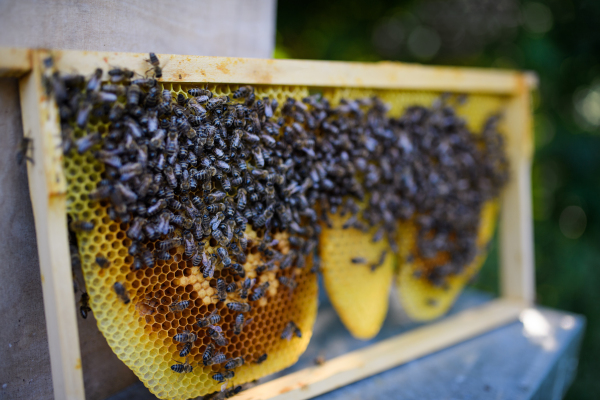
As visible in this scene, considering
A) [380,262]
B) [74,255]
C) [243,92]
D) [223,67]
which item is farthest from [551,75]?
[74,255]

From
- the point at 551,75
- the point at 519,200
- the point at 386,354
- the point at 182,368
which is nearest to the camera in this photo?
the point at 182,368

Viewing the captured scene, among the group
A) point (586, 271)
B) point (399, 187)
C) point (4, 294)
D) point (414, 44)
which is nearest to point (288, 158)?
point (399, 187)

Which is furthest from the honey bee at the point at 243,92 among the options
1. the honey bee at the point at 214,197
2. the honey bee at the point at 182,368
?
the honey bee at the point at 182,368

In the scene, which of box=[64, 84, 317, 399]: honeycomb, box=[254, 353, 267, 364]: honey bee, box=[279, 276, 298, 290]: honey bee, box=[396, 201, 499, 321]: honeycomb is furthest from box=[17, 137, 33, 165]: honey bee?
box=[396, 201, 499, 321]: honeycomb

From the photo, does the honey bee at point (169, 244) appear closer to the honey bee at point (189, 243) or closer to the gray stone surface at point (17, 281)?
the honey bee at point (189, 243)

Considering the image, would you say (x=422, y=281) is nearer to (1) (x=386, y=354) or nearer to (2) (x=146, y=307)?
(1) (x=386, y=354)

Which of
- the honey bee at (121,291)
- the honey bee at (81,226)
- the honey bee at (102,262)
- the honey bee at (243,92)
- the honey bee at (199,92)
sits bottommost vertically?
the honey bee at (121,291)
